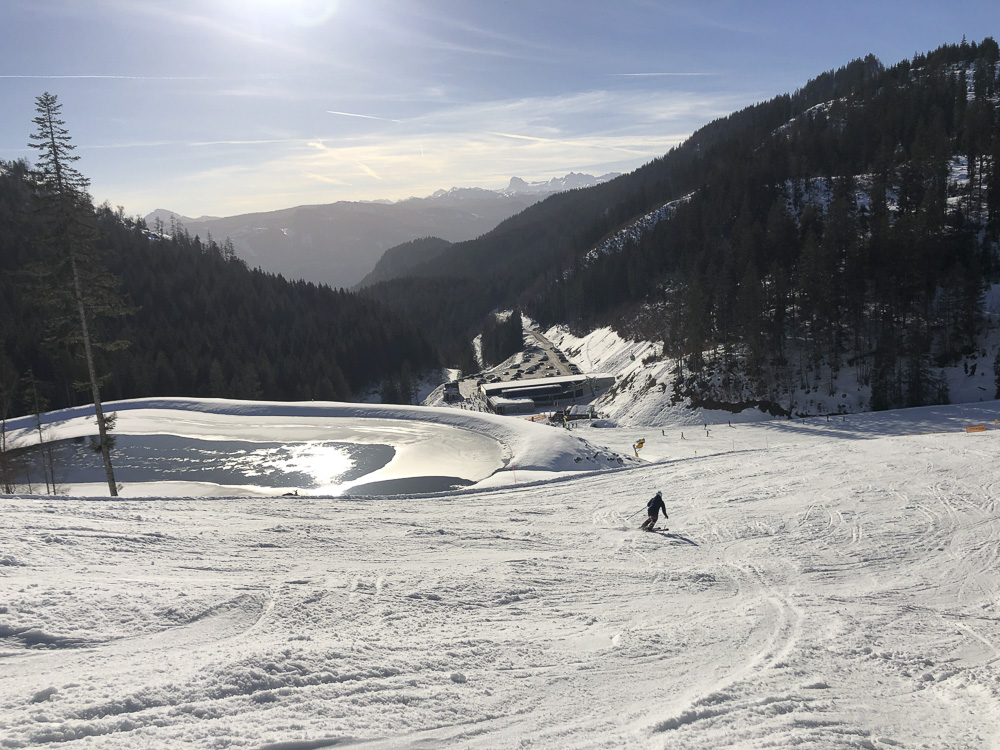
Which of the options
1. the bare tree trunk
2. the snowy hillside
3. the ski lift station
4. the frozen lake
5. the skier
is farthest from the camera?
the ski lift station

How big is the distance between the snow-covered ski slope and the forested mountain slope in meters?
32.4

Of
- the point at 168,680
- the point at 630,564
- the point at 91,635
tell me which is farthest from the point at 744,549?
the point at 91,635

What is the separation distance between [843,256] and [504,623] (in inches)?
1984

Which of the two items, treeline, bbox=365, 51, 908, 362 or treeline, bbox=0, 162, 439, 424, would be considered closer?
treeline, bbox=0, 162, 439, 424

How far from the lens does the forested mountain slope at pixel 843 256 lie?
44.0 m

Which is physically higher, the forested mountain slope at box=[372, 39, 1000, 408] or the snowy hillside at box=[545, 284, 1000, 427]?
the forested mountain slope at box=[372, 39, 1000, 408]

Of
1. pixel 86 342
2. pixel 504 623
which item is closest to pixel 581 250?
pixel 86 342

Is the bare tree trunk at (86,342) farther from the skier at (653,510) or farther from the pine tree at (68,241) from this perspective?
the skier at (653,510)

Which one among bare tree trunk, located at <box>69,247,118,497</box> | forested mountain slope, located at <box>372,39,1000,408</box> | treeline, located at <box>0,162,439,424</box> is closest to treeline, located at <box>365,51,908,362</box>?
forested mountain slope, located at <box>372,39,1000,408</box>

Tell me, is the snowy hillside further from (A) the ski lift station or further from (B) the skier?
(B) the skier

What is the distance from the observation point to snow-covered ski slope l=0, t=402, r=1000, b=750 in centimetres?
638

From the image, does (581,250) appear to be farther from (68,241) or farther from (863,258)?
(68,241)

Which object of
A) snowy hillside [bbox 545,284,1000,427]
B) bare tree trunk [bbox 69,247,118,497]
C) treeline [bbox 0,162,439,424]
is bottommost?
snowy hillside [bbox 545,284,1000,427]

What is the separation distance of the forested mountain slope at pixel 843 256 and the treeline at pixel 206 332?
4719 cm
